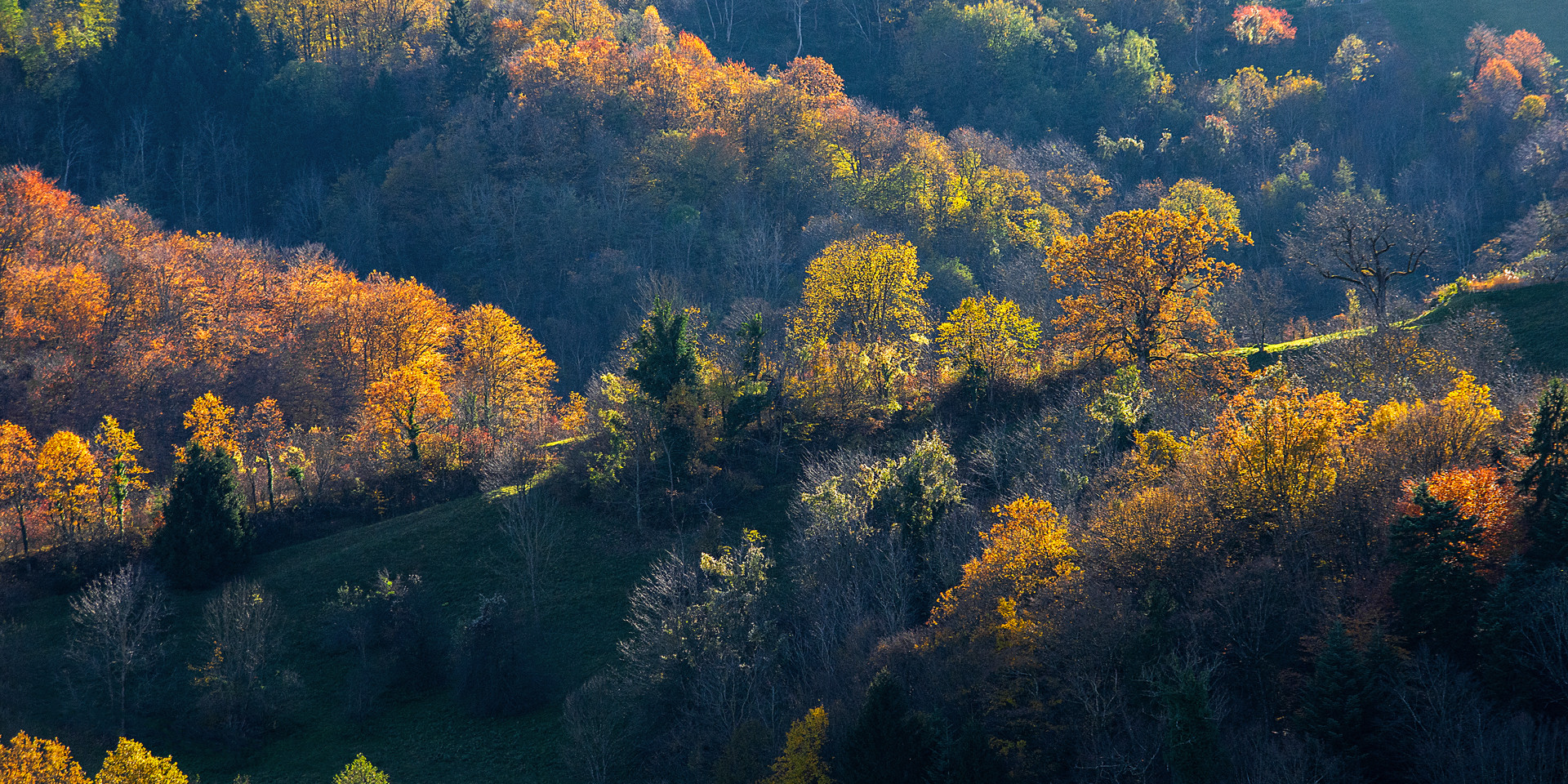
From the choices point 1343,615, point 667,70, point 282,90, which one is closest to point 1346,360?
point 1343,615

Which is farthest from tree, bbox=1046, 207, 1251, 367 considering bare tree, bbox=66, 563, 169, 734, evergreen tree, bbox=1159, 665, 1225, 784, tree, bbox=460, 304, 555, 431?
bare tree, bbox=66, 563, 169, 734

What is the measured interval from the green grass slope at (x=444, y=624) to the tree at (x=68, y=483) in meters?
4.45

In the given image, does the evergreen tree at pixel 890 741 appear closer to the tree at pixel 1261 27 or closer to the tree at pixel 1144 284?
the tree at pixel 1144 284

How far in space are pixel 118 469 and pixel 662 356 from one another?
2464cm

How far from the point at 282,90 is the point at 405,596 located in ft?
260

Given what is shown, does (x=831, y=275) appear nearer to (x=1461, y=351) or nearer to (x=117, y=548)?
(x=1461, y=351)

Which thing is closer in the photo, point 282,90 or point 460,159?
point 460,159

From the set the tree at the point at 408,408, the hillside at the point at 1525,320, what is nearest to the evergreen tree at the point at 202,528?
the tree at the point at 408,408

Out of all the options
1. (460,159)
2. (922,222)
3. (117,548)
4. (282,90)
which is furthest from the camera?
(282,90)

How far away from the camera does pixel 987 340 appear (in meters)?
54.7

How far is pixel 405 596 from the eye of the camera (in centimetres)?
4694

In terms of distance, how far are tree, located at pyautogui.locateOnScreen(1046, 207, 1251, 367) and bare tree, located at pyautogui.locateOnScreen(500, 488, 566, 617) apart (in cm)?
2580

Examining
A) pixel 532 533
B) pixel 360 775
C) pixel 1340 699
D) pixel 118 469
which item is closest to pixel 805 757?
pixel 360 775

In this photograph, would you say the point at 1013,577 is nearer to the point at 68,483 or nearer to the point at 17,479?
the point at 68,483
